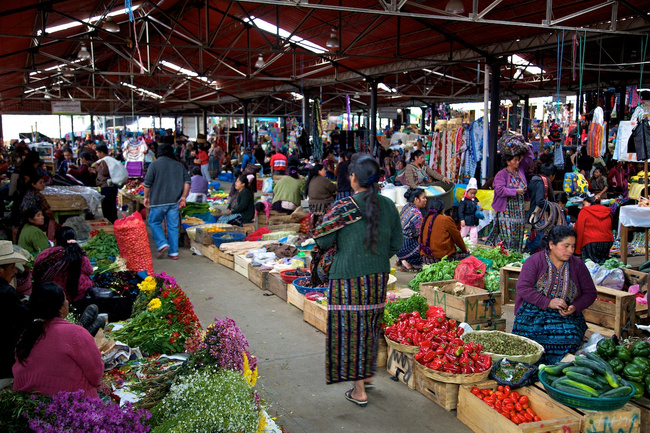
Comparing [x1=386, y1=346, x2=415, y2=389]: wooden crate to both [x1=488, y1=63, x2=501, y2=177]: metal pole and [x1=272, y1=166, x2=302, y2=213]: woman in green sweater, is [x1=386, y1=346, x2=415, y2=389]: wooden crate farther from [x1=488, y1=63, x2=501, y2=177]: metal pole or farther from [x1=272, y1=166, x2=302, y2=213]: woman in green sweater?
[x1=488, y1=63, x2=501, y2=177]: metal pole

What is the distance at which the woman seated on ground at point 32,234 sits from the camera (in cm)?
575

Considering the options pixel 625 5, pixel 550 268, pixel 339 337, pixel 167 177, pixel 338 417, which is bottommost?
pixel 338 417

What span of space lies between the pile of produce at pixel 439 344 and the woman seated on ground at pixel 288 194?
6.21 m

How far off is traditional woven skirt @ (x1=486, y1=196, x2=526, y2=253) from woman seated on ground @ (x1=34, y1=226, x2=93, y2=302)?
5.07 meters

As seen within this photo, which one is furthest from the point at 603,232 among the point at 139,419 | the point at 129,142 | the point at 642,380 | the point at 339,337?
the point at 129,142

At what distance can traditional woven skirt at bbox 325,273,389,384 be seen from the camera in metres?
3.51

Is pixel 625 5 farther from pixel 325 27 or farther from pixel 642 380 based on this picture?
pixel 642 380

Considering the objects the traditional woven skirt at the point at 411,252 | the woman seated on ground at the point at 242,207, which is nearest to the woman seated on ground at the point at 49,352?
the traditional woven skirt at the point at 411,252

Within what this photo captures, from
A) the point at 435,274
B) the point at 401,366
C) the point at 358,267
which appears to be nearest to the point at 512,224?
the point at 435,274

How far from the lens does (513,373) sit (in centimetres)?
363

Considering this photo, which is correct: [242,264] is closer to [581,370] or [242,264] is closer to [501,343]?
[501,343]

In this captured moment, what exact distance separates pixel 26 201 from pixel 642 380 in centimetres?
641

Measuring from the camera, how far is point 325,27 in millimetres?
13750

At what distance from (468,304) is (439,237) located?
2.07 meters
